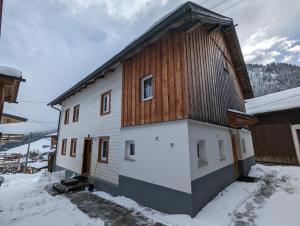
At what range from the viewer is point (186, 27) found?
18.3ft

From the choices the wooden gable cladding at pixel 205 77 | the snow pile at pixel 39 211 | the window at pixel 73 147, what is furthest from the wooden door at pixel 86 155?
the wooden gable cladding at pixel 205 77

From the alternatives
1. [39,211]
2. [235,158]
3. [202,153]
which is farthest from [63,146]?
[235,158]

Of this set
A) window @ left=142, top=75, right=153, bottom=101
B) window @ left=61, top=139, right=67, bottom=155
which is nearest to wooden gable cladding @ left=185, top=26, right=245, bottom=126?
window @ left=142, top=75, right=153, bottom=101

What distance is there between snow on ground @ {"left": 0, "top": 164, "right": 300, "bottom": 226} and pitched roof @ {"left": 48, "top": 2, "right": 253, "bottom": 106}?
5.95 metres

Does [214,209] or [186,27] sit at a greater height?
[186,27]

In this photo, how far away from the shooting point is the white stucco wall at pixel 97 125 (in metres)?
7.75

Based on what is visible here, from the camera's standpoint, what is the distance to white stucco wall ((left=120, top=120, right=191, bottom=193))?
15.5 feet

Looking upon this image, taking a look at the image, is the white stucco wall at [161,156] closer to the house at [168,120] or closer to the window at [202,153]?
the house at [168,120]

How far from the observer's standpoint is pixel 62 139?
1389 centimetres

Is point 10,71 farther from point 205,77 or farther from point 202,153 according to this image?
point 205,77

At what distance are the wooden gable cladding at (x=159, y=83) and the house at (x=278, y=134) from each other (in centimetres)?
1284

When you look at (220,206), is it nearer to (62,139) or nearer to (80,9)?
(80,9)

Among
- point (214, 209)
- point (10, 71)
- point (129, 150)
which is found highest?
point (10, 71)

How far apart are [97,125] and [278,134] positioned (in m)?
15.3
